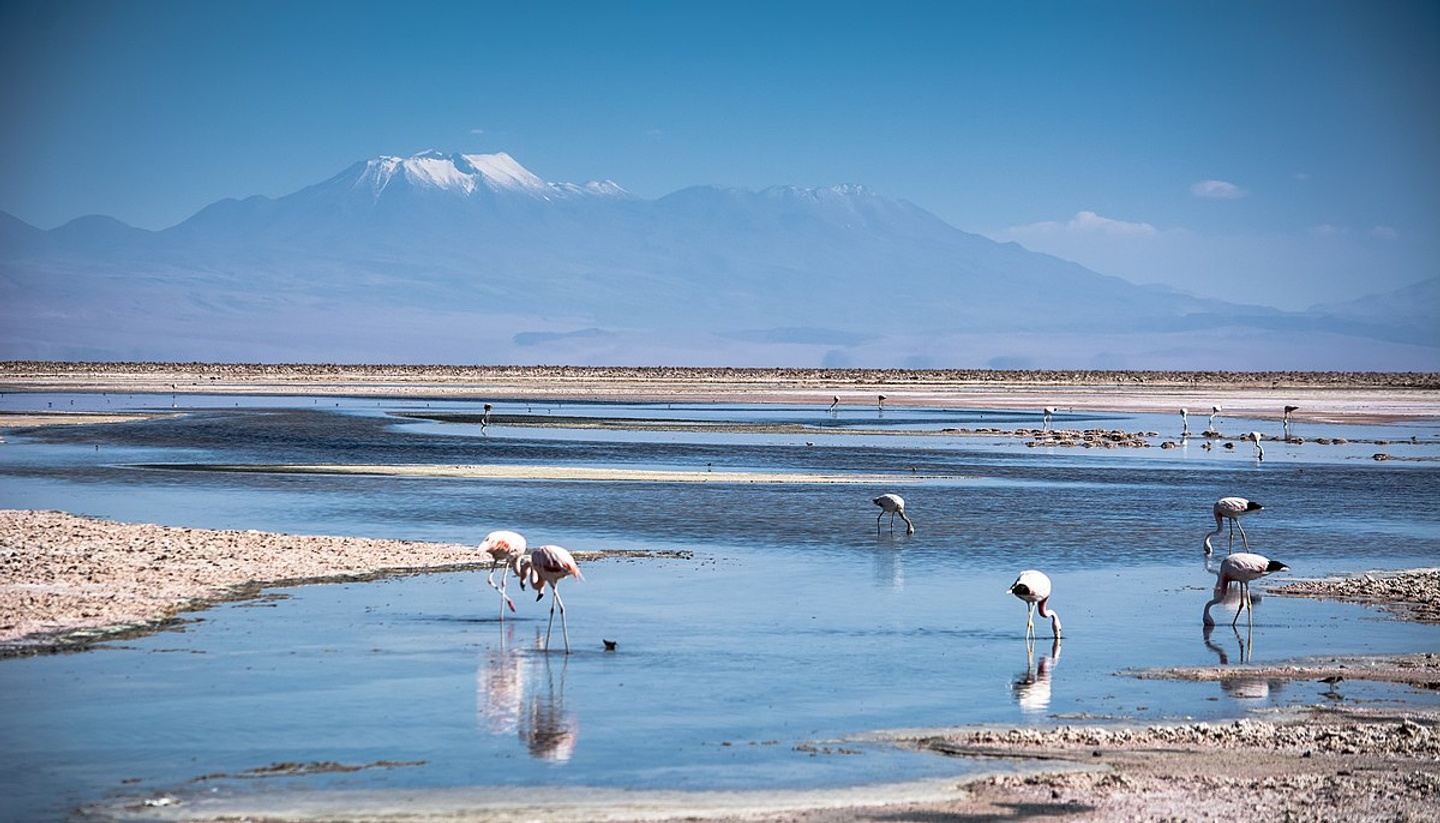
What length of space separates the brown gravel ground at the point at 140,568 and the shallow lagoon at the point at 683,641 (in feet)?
2.42

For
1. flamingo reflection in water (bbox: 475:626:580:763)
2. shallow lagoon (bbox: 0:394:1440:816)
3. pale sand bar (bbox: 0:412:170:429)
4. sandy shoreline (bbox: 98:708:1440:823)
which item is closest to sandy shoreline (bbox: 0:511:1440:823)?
sandy shoreline (bbox: 98:708:1440:823)

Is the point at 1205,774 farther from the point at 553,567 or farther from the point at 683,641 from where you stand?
the point at 553,567

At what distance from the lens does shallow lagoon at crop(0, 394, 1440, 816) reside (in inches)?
440

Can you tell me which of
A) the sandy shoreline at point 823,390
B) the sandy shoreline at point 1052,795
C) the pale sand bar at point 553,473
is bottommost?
the sandy shoreline at point 1052,795

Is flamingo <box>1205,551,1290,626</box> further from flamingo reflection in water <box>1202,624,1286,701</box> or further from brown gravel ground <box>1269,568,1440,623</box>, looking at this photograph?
brown gravel ground <box>1269,568,1440,623</box>

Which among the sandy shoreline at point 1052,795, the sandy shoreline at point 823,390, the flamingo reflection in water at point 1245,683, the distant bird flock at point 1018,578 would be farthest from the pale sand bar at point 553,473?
the sandy shoreline at point 823,390

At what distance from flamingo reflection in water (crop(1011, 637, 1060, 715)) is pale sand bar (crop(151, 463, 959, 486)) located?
18067 millimetres

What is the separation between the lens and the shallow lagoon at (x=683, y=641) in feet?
36.7

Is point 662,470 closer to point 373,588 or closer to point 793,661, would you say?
point 373,588

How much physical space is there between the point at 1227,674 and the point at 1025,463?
26437 millimetres

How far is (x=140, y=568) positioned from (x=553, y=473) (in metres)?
16.6

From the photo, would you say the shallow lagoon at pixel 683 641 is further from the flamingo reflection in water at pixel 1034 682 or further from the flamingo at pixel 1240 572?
the flamingo at pixel 1240 572

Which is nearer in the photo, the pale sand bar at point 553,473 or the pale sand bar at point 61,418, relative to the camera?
the pale sand bar at point 553,473

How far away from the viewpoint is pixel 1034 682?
13.8 m
